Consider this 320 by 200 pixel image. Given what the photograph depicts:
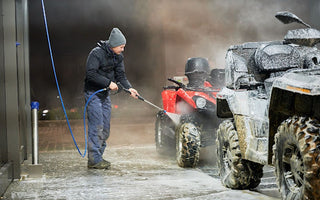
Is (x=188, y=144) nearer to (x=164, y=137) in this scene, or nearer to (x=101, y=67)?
(x=164, y=137)

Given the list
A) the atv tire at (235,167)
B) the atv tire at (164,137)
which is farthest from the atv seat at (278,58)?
the atv tire at (164,137)

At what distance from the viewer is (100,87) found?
793 cm

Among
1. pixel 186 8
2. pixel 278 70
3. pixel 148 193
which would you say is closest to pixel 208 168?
pixel 148 193

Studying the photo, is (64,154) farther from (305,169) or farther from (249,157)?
(305,169)

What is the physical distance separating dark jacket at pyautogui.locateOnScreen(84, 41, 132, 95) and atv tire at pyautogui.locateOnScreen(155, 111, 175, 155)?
3.83ft

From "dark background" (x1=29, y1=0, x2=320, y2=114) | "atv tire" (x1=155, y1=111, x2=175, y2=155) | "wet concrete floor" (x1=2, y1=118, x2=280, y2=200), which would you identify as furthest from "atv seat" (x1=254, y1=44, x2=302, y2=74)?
"dark background" (x1=29, y1=0, x2=320, y2=114)

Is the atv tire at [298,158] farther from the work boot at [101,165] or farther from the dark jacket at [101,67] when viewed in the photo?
the dark jacket at [101,67]

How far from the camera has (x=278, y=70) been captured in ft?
17.5

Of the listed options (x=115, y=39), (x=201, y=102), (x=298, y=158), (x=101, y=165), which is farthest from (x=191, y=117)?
(x=298, y=158)

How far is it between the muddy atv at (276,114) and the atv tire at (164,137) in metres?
2.45

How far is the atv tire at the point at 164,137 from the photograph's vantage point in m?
8.87

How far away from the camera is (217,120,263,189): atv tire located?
5766 millimetres

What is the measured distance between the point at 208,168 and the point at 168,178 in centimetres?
106

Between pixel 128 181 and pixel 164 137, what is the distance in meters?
2.45
